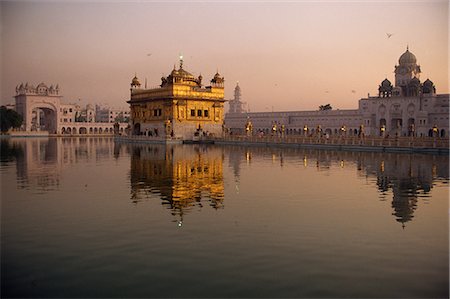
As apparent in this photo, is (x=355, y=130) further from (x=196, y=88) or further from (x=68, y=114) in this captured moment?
(x=68, y=114)

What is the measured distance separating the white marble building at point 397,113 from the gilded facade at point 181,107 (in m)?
7.43

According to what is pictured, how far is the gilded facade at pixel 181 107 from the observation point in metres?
54.2

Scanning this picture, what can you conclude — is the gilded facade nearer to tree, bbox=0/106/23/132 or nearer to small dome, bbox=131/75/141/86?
small dome, bbox=131/75/141/86

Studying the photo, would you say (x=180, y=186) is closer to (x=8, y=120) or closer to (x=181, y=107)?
(x=181, y=107)

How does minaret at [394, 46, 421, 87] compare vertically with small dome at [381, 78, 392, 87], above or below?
above

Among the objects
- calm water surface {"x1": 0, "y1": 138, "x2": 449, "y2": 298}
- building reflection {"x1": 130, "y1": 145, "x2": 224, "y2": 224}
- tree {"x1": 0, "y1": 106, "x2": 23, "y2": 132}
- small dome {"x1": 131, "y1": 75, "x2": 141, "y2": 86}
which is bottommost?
calm water surface {"x1": 0, "y1": 138, "x2": 449, "y2": 298}

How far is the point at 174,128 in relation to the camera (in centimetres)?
5394

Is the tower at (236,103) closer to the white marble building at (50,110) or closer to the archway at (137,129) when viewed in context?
the white marble building at (50,110)

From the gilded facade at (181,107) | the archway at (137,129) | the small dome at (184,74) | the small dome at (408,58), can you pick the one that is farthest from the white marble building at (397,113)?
the archway at (137,129)

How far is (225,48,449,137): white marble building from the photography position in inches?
2640

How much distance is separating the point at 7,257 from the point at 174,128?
46.9m

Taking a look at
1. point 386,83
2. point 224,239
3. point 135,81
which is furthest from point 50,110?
point 224,239

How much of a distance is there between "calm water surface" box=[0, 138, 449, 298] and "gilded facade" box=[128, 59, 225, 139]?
38.0 metres

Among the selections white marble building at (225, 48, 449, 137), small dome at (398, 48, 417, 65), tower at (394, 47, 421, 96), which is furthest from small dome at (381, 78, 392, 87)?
small dome at (398, 48, 417, 65)
